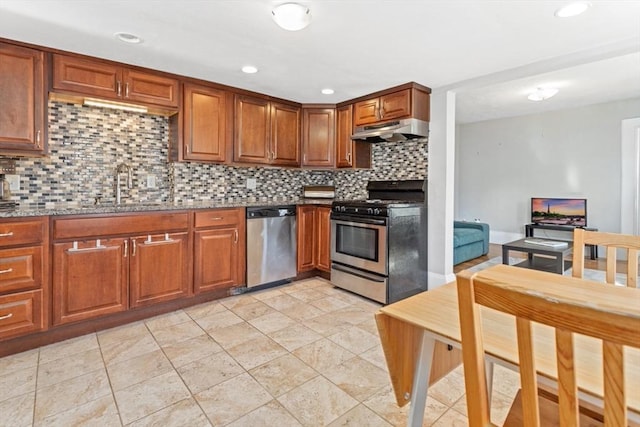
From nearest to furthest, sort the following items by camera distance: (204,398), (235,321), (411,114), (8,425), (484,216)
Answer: (8,425) → (204,398) → (235,321) → (411,114) → (484,216)

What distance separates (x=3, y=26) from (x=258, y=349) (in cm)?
274

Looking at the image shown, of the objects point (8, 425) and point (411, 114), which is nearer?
point (8, 425)

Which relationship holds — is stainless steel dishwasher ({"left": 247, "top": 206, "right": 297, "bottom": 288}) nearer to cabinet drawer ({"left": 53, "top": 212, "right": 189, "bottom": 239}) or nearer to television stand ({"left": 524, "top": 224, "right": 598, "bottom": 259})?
cabinet drawer ({"left": 53, "top": 212, "right": 189, "bottom": 239})

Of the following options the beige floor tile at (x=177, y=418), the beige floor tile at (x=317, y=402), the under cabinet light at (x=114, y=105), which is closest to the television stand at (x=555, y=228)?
the beige floor tile at (x=317, y=402)

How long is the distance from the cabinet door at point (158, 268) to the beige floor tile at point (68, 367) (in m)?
0.56

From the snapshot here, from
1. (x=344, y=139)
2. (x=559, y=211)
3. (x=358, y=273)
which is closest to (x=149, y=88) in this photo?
Answer: (x=344, y=139)

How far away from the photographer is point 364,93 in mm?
3779

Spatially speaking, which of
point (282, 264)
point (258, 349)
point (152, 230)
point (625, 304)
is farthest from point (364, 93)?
point (625, 304)

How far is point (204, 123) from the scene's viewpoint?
3367mm

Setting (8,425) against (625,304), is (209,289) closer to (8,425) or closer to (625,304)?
(8,425)

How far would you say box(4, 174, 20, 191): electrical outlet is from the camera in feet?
8.72

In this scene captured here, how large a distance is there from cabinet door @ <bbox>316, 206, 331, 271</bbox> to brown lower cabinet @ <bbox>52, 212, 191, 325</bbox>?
154 cm

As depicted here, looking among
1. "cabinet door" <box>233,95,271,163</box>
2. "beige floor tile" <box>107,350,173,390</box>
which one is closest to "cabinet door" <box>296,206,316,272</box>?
"cabinet door" <box>233,95,271,163</box>

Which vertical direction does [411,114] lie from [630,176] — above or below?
above
